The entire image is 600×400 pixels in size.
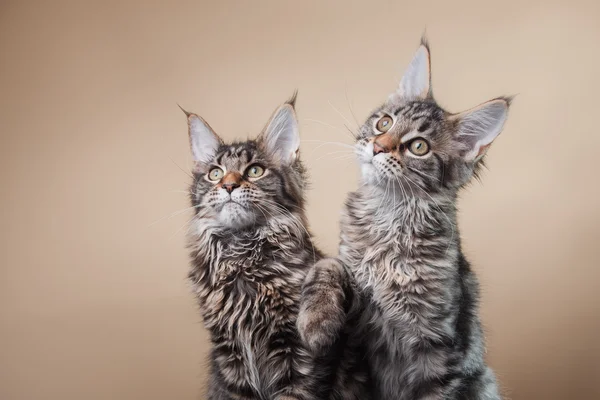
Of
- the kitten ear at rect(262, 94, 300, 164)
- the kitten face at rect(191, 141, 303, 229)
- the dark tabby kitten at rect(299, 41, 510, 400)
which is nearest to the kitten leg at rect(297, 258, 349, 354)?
the dark tabby kitten at rect(299, 41, 510, 400)

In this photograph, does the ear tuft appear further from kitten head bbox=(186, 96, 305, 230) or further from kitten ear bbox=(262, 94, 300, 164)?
kitten ear bbox=(262, 94, 300, 164)


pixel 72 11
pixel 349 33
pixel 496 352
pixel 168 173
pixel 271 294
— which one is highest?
pixel 72 11

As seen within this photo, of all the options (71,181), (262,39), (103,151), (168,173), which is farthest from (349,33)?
(71,181)

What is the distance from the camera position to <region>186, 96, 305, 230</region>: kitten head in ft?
4.18

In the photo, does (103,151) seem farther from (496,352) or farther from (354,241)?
(496,352)

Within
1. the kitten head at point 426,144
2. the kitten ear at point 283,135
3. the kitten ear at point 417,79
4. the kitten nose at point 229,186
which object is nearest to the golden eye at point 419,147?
the kitten head at point 426,144

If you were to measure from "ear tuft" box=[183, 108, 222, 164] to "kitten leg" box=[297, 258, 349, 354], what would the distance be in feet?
1.33

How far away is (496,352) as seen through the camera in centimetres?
175

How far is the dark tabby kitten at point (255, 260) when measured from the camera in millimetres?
1243

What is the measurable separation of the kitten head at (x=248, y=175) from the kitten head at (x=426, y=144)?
180mm

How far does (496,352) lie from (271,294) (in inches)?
33.8

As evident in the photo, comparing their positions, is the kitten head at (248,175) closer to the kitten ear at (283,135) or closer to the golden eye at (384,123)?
the kitten ear at (283,135)

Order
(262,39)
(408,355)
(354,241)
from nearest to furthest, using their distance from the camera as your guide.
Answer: (408,355) → (354,241) → (262,39)

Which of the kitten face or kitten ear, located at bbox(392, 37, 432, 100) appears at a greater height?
kitten ear, located at bbox(392, 37, 432, 100)
